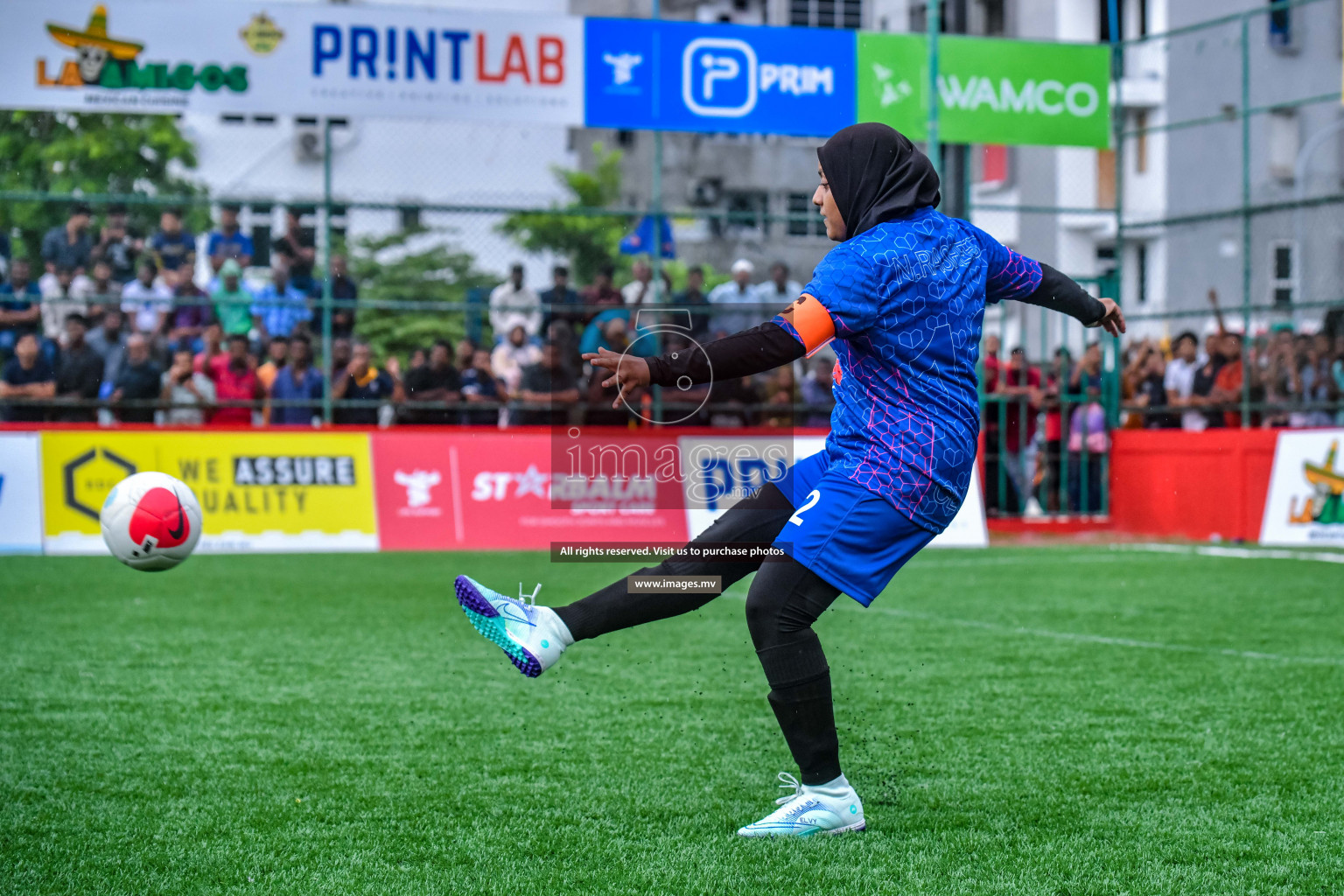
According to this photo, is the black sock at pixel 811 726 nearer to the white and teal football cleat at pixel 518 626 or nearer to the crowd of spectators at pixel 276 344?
the white and teal football cleat at pixel 518 626

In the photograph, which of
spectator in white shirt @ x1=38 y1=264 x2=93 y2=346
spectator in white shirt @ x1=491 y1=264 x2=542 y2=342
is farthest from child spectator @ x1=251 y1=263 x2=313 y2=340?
spectator in white shirt @ x1=491 y1=264 x2=542 y2=342

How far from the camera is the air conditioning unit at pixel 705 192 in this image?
3781cm

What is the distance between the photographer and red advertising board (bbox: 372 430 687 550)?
14312 mm

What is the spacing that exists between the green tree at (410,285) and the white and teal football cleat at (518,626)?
1011cm

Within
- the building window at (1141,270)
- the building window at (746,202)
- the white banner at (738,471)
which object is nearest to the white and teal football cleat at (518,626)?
Result: the white banner at (738,471)

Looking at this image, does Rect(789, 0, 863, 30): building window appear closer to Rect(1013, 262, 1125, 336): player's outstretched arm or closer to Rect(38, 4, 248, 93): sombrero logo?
Rect(38, 4, 248, 93): sombrero logo

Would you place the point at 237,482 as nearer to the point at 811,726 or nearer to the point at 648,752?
the point at 648,752

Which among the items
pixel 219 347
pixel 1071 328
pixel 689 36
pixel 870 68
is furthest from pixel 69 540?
pixel 1071 328

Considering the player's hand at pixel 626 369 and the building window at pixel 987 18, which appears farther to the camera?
the building window at pixel 987 18

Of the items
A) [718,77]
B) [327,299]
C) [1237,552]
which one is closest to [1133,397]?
[1237,552]

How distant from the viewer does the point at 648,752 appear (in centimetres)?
555

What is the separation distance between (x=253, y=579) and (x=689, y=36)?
7.31m

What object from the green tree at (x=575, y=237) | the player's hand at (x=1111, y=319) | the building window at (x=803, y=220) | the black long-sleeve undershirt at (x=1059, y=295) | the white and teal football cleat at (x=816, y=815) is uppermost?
the green tree at (x=575, y=237)

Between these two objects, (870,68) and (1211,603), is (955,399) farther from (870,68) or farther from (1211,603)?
(870,68)
